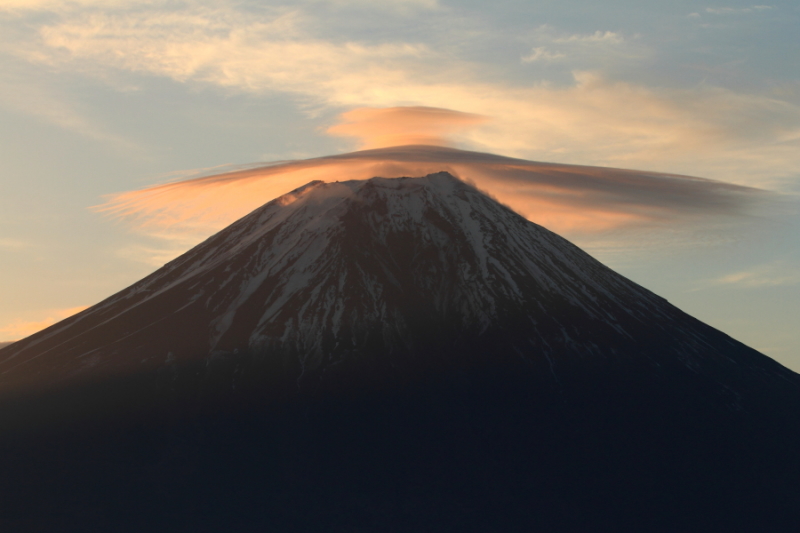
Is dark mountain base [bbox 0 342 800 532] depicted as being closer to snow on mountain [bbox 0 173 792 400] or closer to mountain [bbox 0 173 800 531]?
mountain [bbox 0 173 800 531]

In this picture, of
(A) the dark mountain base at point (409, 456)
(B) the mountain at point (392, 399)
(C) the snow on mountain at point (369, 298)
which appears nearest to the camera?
(A) the dark mountain base at point (409, 456)

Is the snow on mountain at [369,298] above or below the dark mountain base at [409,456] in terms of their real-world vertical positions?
above

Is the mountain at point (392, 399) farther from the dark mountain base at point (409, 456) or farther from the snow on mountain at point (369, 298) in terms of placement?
the snow on mountain at point (369, 298)

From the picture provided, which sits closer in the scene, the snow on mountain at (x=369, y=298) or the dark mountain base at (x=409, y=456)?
the dark mountain base at (x=409, y=456)

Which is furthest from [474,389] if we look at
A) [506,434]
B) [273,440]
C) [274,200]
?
[274,200]

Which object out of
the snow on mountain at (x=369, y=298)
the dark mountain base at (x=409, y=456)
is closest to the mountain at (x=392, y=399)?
the dark mountain base at (x=409, y=456)

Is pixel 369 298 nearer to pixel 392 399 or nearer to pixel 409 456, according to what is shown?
pixel 392 399

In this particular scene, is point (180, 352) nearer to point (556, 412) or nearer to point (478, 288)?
point (478, 288)
